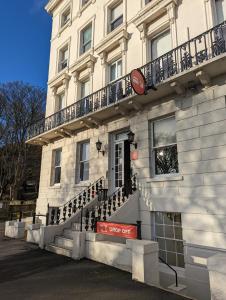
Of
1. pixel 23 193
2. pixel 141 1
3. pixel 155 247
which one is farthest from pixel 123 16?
pixel 23 193

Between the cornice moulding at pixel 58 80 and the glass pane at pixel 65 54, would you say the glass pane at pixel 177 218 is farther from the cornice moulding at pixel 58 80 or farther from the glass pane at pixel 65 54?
the glass pane at pixel 65 54

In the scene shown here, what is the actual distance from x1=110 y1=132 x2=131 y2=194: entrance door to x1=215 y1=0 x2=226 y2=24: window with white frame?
574 centimetres

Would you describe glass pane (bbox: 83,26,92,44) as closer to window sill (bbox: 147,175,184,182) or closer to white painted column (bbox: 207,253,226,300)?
window sill (bbox: 147,175,184,182)

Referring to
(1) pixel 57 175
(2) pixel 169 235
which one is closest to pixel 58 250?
(2) pixel 169 235

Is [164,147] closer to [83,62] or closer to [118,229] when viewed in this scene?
[118,229]

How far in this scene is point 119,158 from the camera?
11.6 m

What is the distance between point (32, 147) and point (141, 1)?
2200cm

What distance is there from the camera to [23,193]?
31.4 meters

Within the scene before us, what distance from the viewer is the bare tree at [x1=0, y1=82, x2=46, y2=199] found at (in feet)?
89.5

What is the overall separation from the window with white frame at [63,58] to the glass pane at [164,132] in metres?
9.56

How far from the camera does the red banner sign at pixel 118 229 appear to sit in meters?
6.45

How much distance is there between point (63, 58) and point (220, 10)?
37.1ft

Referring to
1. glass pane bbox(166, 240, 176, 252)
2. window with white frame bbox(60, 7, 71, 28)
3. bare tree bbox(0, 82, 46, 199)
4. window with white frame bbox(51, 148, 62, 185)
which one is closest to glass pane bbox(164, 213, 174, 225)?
glass pane bbox(166, 240, 176, 252)

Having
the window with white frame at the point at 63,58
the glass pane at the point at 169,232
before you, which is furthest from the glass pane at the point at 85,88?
the glass pane at the point at 169,232
